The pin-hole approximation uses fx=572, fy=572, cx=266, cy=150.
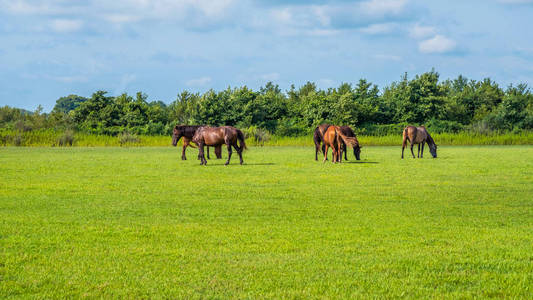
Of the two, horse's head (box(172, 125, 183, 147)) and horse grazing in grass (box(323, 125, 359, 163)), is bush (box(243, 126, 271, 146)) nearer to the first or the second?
horse's head (box(172, 125, 183, 147))

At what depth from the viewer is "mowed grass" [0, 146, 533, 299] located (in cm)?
526

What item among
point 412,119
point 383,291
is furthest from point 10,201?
point 412,119

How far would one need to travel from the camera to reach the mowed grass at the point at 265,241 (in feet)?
17.3

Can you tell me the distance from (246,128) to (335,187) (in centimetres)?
4395

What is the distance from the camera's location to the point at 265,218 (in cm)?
884

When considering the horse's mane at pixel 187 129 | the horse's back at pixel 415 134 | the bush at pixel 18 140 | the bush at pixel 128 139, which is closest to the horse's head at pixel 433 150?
the horse's back at pixel 415 134

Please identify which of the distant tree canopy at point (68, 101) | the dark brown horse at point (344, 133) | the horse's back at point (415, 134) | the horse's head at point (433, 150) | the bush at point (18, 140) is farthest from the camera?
the distant tree canopy at point (68, 101)

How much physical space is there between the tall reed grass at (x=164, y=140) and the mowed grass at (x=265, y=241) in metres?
37.4

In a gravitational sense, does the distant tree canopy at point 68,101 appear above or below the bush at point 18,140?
above

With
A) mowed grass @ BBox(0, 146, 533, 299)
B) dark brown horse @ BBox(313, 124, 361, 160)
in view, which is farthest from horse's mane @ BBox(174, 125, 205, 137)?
mowed grass @ BBox(0, 146, 533, 299)

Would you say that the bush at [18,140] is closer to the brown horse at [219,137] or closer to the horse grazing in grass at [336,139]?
the brown horse at [219,137]

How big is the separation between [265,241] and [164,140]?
4449cm

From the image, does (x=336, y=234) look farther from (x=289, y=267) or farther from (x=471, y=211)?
(x=471, y=211)

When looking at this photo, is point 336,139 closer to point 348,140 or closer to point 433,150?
point 348,140
